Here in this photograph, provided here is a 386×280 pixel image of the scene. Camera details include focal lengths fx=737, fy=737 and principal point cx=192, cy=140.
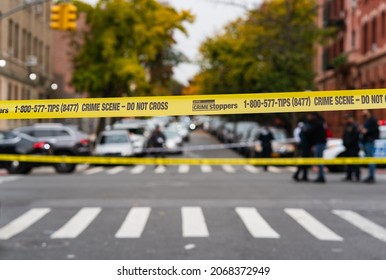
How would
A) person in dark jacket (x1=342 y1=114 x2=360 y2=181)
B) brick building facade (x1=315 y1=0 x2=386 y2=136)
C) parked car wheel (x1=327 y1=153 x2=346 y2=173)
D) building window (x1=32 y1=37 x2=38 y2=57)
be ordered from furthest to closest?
1. building window (x1=32 y1=37 x2=38 y2=57)
2. brick building facade (x1=315 y1=0 x2=386 y2=136)
3. parked car wheel (x1=327 y1=153 x2=346 y2=173)
4. person in dark jacket (x1=342 y1=114 x2=360 y2=181)

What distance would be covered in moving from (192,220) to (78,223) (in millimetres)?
1770

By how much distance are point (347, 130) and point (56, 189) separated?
814 cm

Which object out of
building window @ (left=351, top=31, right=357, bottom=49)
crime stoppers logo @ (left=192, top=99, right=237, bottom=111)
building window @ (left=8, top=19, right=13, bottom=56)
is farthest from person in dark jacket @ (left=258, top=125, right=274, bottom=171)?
building window @ (left=351, top=31, right=357, bottom=49)

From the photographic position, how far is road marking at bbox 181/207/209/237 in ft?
33.4

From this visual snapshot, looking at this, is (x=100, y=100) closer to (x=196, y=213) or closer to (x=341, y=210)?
(x=196, y=213)

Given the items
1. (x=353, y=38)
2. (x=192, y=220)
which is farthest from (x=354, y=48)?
(x=192, y=220)

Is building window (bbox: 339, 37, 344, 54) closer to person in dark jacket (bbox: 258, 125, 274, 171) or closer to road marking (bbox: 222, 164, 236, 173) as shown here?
road marking (bbox: 222, 164, 236, 173)

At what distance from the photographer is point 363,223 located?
11375 millimetres

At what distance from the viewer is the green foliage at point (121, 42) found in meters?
42.4

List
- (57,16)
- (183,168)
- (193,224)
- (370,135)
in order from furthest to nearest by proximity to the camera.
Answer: (183,168) → (57,16) → (370,135) → (193,224)

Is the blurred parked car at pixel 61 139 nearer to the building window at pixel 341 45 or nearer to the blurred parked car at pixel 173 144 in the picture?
the blurred parked car at pixel 173 144

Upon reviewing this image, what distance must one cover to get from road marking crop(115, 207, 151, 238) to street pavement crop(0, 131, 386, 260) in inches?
0.5

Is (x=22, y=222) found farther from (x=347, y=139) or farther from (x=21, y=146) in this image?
(x=21, y=146)

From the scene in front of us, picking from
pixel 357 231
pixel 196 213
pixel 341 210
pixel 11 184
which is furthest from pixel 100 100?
pixel 11 184
